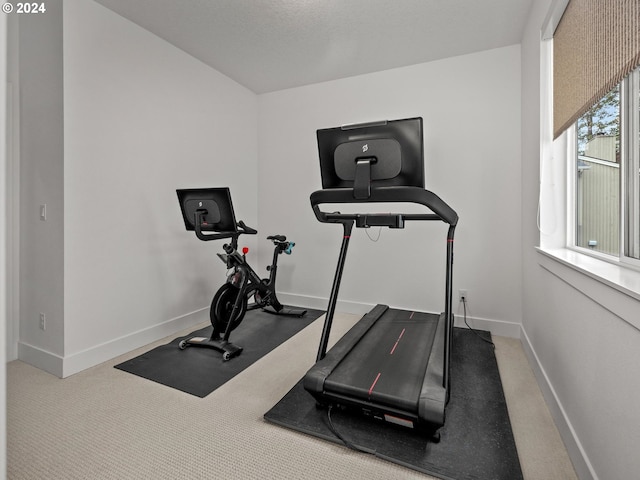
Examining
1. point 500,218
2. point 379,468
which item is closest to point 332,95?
point 500,218

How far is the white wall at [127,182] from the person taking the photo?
2355 mm

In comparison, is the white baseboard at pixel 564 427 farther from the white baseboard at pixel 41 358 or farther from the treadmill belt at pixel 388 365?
the white baseboard at pixel 41 358

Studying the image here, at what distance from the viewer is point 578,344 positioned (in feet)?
4.96

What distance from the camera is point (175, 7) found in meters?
2.53

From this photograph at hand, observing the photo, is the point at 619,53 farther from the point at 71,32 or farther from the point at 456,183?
the point at 71,32

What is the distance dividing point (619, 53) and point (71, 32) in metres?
3.18

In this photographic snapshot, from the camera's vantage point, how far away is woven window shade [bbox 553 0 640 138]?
1192mm

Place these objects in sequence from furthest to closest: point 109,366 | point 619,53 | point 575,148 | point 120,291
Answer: point 120,291 < point 109,366 < point 575,148 < point 619,53

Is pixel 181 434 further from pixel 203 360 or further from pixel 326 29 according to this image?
pixel 326 29

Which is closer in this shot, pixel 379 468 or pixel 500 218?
pixel 379 468

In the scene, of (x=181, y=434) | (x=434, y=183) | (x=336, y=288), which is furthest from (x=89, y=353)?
(x=434, y=183)

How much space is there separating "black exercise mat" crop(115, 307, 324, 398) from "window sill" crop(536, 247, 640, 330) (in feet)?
6.98

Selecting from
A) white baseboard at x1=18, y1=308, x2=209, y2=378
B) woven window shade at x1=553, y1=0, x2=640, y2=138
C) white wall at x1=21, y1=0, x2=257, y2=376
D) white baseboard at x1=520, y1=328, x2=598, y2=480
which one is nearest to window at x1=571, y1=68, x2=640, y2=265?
woven window shade at x1=553, y1=0, x2=640, y2=138

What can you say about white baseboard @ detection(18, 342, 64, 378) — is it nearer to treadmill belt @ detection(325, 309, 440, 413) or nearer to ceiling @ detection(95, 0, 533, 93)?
treadmill belt @ detection(325, 309, 440, 413)
